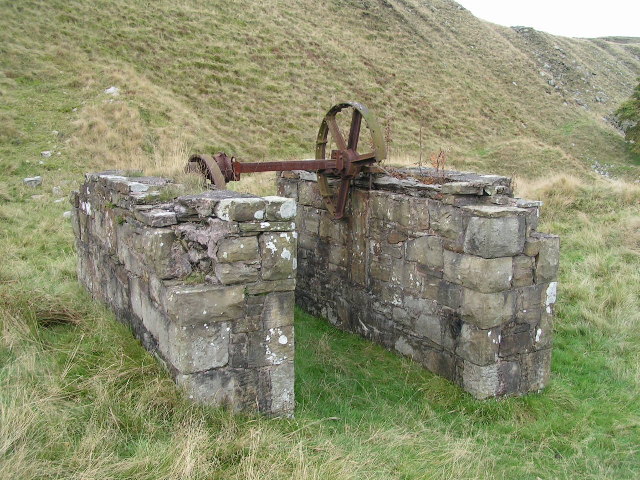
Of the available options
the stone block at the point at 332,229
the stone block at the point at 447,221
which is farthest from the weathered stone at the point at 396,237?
the stone block at the point at 332,229

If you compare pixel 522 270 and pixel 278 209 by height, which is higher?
pixel 278 209

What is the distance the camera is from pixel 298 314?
826 centimetres

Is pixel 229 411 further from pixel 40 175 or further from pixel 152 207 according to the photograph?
pixel 40 175

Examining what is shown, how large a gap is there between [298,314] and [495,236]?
3.81 metres

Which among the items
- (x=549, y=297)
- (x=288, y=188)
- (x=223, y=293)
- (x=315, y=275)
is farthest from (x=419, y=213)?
(x=288, y=188)

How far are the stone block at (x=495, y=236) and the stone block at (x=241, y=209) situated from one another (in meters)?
2.24

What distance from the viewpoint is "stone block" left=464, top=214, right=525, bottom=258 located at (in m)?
5.22

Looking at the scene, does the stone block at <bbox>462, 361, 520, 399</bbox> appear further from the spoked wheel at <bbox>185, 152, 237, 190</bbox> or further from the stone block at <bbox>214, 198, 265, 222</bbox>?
the spoked wheel at <bbox>185, 152, 237, 190</bbox>

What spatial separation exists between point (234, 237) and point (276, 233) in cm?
34

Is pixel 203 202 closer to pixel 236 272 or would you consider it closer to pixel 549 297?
pixel 236 272

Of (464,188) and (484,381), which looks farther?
(464,188)

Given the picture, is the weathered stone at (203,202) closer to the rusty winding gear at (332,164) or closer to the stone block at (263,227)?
the stone block at (263,227)

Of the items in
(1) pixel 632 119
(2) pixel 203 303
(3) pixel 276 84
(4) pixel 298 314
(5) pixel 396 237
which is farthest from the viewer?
(1) pixel 632 119

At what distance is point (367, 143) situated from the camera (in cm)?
2288
